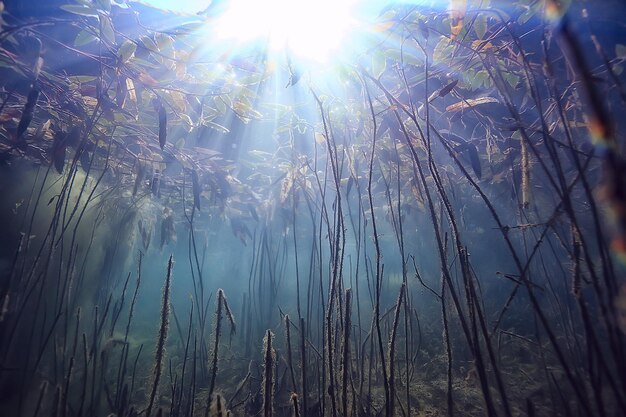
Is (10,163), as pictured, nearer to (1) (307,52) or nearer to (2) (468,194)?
(1) (307,52)

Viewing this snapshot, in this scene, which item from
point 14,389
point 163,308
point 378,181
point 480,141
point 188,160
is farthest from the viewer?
point 378,181

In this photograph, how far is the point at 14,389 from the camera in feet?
17.0

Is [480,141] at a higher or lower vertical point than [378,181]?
lower

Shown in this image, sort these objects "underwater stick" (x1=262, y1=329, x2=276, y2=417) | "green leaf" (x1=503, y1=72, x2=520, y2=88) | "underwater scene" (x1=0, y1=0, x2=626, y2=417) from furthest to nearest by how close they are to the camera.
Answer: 1. "green leaf" (x1=503, y1=72, x2=520, y2=88)
2. "underwater stick" (x1=262, y1=329, x2=276, y2=417)
3. "underwater scene" (x1=0, y1=0, x2=626, y2=417)

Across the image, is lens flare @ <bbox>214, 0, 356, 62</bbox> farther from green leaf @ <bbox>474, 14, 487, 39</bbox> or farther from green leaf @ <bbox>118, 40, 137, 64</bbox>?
green leaf @ <bbox>474, 14, 487, 39</bbox>

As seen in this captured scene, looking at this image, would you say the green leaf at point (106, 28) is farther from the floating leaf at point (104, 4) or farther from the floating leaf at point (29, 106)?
the floating leaf at point (29, 106)

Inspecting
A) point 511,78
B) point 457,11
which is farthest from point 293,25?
point 511,78

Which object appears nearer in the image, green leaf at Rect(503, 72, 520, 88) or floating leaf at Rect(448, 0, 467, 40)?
floating leaf at Rect(448, 0, 467, 40)

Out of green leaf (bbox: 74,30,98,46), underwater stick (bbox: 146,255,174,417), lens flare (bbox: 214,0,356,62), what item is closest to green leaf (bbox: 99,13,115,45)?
green leaf (bbox: 74,30,98,46)

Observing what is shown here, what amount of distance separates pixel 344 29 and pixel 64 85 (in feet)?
14.6

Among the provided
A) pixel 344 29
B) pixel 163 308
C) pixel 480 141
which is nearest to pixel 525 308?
pixel 480 141

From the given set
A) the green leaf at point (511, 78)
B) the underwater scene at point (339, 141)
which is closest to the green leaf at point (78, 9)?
the underwater scene at point (339, 141)

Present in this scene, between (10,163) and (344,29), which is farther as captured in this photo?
(10,163)

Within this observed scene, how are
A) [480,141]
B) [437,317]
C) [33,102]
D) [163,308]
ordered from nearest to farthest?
[163,308], [33,102], [480,141], [437,317]
